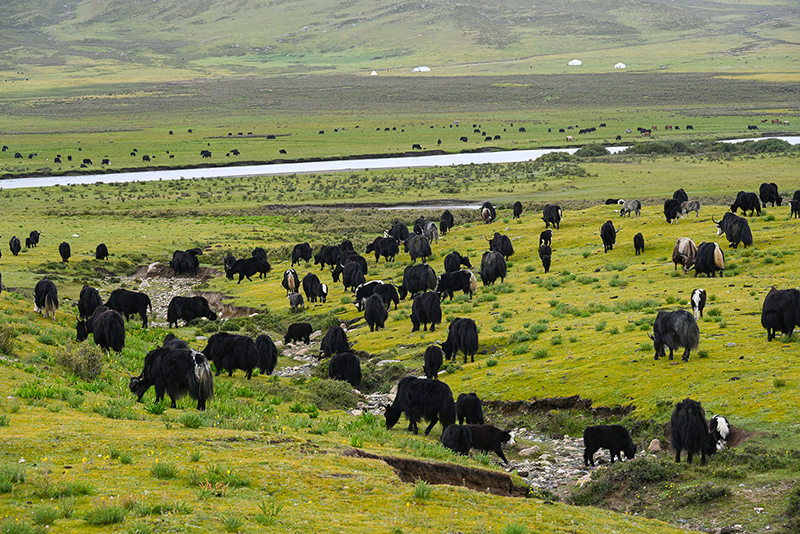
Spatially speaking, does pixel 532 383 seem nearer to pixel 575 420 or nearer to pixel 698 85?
pixel 575 420

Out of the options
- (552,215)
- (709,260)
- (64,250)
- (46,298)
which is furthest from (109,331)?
(552,215)

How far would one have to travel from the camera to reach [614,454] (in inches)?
534

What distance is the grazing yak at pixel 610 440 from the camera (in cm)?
1351

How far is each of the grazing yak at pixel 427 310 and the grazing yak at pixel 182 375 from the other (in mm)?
11110

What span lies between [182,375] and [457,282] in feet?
54.4

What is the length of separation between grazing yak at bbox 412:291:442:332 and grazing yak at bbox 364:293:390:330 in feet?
5.64

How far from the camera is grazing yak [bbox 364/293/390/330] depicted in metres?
26.1

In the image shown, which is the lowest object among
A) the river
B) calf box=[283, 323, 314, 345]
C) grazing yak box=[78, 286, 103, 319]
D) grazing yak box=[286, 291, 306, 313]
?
calf box=[283, 323, 314, 345]

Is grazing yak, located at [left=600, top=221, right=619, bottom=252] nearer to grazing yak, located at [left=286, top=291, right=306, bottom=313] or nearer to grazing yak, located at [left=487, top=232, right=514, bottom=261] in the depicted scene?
grazing yak, located at [left=487, top=232, right=514, bottom=261]

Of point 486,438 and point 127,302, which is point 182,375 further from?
point 127,302

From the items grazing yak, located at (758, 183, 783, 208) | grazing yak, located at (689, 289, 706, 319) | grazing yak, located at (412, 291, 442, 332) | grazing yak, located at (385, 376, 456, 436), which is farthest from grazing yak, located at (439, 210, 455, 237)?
grazing yak, located at (385, 376, 456, 436)

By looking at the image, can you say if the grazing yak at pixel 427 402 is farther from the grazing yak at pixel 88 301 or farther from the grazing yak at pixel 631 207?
the grazing yak at pixel 631 207

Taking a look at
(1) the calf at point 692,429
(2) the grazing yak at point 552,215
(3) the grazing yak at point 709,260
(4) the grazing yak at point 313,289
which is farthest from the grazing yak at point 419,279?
(1) the calf at point 692,429

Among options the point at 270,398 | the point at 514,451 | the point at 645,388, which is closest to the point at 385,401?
the point at 270,398
